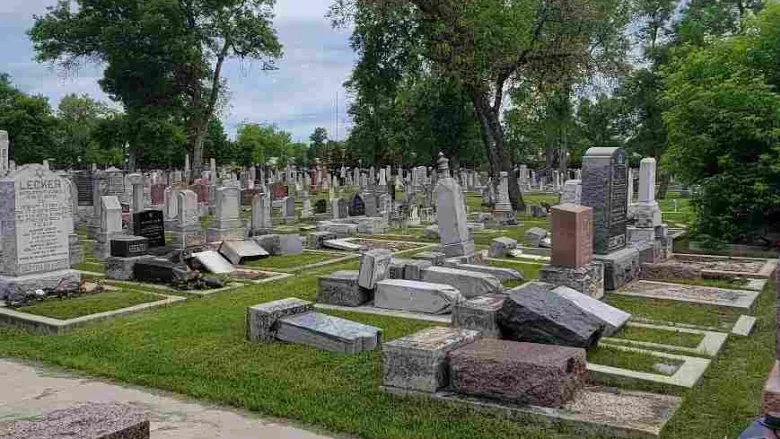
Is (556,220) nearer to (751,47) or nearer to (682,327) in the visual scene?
(682,327)

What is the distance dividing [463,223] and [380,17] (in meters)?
14.1

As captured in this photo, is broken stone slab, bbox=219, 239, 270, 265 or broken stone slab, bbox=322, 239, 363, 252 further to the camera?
broken stone slab, bbox=322, 239, 363, 252

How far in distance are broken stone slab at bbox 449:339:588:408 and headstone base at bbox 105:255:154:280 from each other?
8.30m

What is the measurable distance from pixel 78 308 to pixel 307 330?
13.3 feet

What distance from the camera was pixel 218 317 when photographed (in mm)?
9133

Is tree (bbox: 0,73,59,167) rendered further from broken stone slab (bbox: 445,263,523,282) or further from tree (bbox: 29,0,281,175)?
broken stone slab (bbox: 445,263,523,282)

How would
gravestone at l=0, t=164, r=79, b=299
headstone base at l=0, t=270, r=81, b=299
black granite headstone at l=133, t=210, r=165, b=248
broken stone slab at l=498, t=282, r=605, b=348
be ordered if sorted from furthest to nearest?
black granite headstone at l=133, t=210, r=165, b=248, gravestone at l=0, t=164, r=79, b=299, headstone base at l=0, t=270, r=81, b=299, broken stone slab at l=498, t=282, r=605, b=348

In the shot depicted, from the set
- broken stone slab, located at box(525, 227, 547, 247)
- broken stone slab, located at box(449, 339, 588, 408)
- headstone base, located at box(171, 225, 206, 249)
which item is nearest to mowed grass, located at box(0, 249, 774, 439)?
broken stone slab, located at box(449, 339, 588, 408)

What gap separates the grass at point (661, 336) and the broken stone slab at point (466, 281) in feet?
7.13

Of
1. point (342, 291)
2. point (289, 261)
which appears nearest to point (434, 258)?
point (342, 291)

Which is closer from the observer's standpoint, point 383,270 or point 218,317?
point 218,317

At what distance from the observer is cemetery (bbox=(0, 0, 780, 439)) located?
18.3ft

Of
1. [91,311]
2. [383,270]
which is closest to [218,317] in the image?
[91,311]

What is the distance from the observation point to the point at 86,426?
352 centimetres
